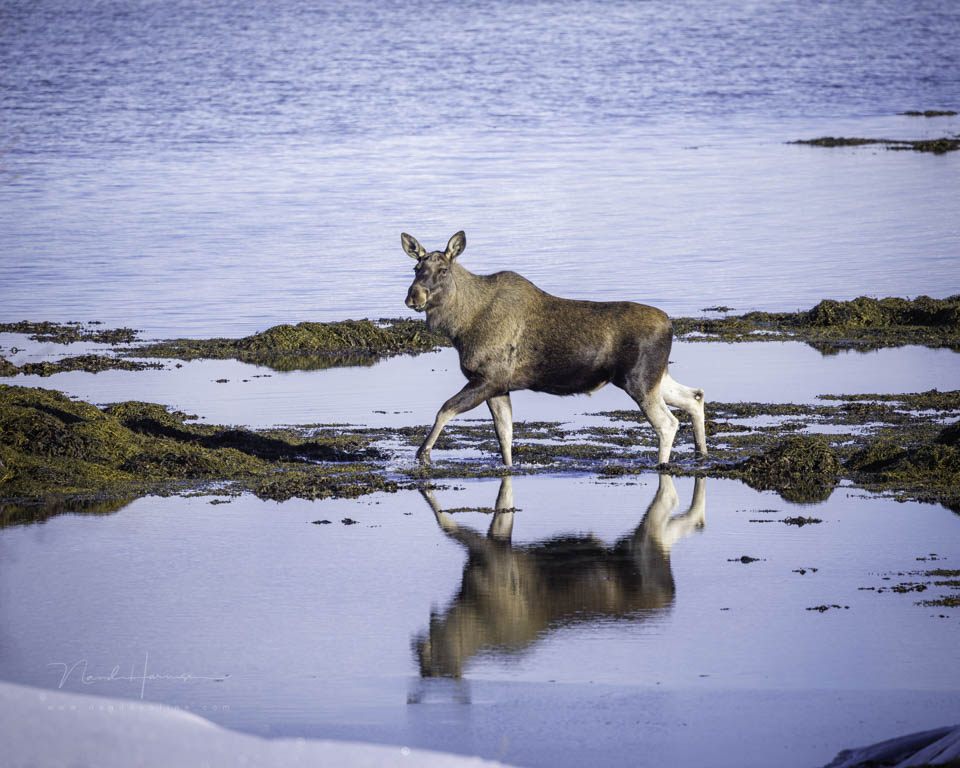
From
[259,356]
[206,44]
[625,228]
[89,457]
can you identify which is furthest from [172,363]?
[206,44]

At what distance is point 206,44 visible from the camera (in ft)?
322

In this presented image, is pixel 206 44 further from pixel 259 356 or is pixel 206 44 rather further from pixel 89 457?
pixel 89 457

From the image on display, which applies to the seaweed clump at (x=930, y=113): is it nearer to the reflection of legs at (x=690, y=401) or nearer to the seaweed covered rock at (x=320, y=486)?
the reflection of legs at (x=690, y=401)

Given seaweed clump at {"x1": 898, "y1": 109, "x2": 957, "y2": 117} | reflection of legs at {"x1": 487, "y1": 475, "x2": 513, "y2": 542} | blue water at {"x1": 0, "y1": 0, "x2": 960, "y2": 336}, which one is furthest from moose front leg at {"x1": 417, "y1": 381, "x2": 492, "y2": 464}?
seaweed clump at {"x1": 898, "y1": 109, "x2": 957, "y2": 117}

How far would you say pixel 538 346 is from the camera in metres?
14.9

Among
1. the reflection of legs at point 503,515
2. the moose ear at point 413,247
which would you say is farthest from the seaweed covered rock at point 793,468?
the moose ear at point 413,247

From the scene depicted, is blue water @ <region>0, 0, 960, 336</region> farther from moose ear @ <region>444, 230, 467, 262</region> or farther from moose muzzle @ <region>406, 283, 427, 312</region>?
moose ear @ <region>444, 230, 467, 262</region>

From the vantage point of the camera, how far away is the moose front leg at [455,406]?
580 inches

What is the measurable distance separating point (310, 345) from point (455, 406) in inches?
295

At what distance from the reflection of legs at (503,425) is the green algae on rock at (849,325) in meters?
7.58

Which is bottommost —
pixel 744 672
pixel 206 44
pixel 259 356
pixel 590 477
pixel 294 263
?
pixel 744 672

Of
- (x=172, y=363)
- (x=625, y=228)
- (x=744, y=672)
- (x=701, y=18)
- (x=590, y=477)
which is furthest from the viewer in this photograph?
(x=701, y=18)

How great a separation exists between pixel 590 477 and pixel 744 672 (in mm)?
5447

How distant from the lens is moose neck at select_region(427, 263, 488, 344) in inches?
593
